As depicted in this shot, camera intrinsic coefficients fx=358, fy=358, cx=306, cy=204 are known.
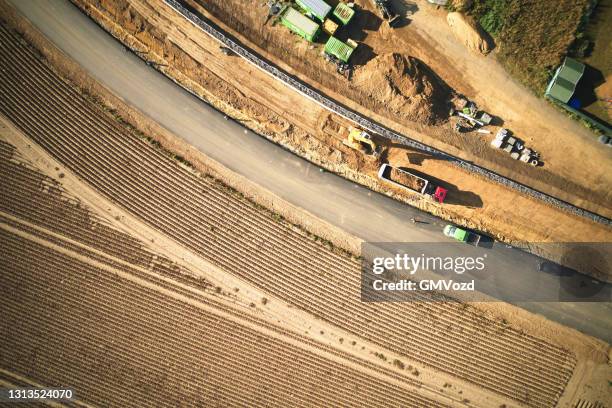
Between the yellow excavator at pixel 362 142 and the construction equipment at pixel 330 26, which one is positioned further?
the yellow excavator at pixel 362 142

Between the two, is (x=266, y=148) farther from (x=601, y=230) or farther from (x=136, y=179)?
(x=601, y=230)

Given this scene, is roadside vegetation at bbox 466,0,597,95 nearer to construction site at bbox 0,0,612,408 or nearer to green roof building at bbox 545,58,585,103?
green roof building at bbox 545,58,585,103

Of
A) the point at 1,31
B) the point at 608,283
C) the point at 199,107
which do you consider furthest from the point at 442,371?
the point at 1,31

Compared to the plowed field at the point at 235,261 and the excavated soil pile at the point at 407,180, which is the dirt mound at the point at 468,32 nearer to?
the excavated soil pile at the point at 407,180

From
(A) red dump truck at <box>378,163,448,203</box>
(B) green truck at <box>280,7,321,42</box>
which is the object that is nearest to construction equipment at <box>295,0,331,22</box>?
(B) green truck at <box>280,7,321,42</box>

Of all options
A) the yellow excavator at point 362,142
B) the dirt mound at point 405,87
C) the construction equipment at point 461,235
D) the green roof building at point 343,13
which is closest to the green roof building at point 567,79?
the dirt mound at point 405,87

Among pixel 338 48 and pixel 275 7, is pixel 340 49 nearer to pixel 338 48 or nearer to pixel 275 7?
pixel 338 48
